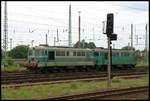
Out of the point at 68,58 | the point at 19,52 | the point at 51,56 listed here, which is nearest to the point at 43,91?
the point at 51,56

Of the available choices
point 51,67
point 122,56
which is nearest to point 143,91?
point 51,67

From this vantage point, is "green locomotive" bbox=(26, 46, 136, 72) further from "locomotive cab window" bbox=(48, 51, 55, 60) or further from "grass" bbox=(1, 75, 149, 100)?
"grass" bbox=(1, 75, 149, 100)

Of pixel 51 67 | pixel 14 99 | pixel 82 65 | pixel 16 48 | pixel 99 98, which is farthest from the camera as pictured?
pixel 16 48

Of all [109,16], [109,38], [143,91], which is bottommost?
[143,91]

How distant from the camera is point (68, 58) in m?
29.9

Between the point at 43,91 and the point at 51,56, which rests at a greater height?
the point at 51,56

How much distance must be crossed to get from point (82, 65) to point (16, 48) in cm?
5437

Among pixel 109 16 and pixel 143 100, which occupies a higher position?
pixel 109 16

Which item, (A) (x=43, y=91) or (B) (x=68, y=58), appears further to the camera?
(B) (x=68, y=58)

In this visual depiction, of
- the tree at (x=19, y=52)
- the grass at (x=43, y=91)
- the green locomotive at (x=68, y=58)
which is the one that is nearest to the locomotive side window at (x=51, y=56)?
the green locomotive at (x=68, y=58)

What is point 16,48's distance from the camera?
8300cm

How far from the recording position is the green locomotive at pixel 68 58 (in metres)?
28.2

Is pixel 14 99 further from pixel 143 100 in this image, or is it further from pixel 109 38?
pixel 109 38

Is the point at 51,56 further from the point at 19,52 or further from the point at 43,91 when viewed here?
the point at 19,52
